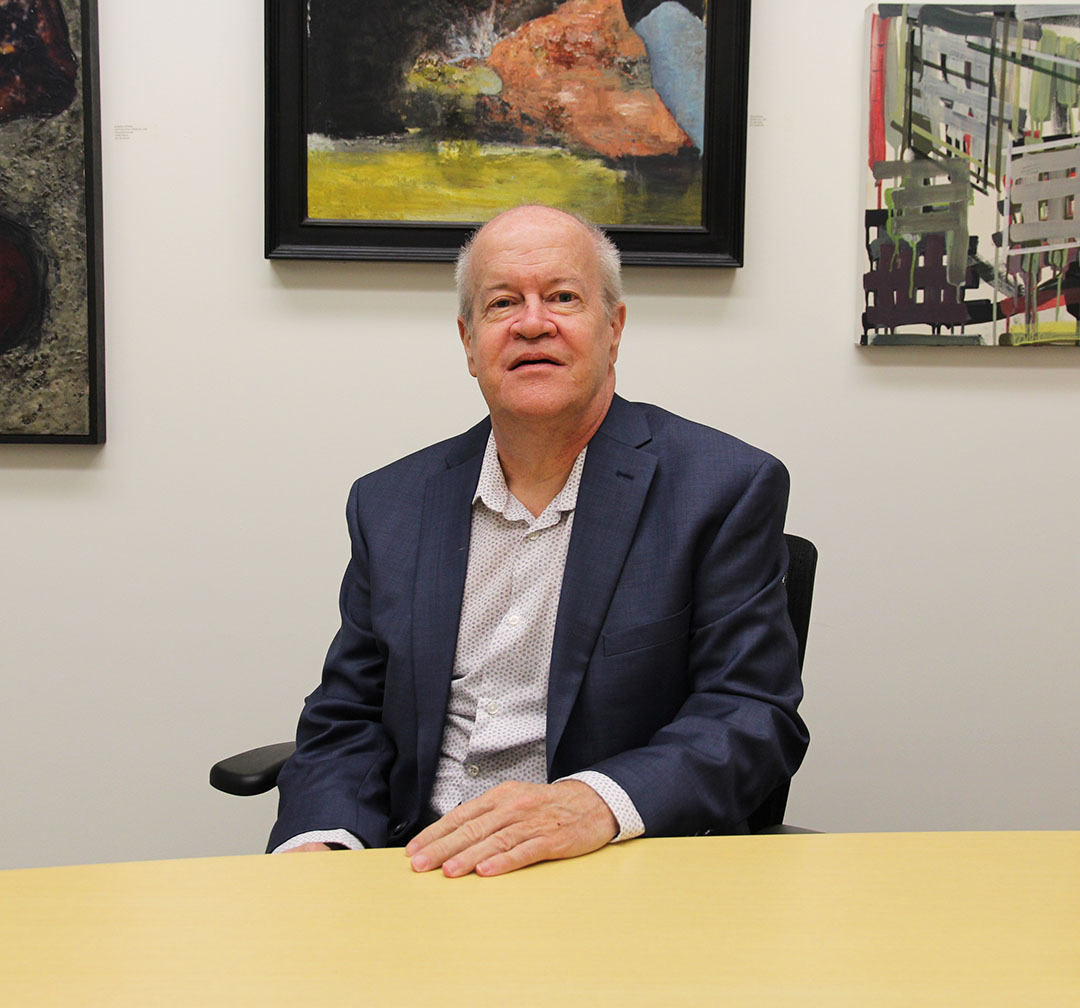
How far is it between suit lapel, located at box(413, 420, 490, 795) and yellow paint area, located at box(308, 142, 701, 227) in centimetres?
84

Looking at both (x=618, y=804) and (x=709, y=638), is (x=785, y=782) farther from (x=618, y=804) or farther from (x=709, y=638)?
(x=618, y=804)

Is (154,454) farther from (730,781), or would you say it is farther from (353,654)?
(730,781)

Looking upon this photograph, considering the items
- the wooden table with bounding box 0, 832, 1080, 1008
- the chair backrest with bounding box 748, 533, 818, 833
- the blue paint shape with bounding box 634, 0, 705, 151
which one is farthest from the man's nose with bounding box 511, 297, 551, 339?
the blue paint shape with bounding box 634, 0, 705, 151

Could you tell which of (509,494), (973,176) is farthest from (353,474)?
(973,176)

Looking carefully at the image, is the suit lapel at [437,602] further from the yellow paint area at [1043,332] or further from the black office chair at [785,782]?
the yellow paint area at [1043,332]

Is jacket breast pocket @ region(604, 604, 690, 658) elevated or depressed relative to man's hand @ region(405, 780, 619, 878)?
elevated

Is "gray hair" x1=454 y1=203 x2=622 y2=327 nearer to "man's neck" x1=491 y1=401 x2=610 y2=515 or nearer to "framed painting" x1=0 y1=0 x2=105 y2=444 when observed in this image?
"man's neck" x1=491 y1=401 x2=610 y2=515

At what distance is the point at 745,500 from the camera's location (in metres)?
1.38

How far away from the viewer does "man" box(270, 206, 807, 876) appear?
4.38 ft

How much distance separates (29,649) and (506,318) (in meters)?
1.44

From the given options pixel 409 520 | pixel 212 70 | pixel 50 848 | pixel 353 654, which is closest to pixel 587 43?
pixel 212 70

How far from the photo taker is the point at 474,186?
210 cm

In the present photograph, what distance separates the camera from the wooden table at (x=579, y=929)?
741 millimetres

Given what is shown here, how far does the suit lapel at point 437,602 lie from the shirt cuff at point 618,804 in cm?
34
